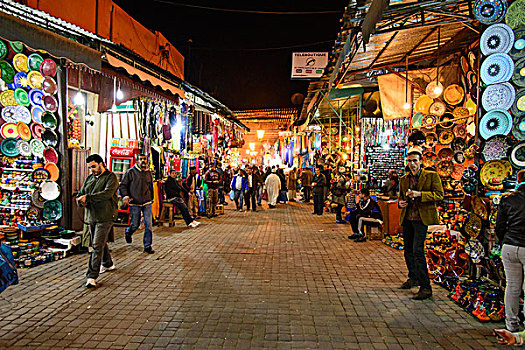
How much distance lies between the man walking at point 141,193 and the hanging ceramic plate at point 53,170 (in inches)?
57.4

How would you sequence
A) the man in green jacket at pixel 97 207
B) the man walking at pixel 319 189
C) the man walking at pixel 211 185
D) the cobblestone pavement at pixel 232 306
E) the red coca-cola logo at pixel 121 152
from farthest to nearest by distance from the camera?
the man walking at pixel 319 189 → the man walking at pixel 211 185 → the red coca-cola logo at pixel 121 152 → the man in green jacket at pixel 97 207 → the cobblestone pavement at pixel 232 306

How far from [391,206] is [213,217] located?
6261mm

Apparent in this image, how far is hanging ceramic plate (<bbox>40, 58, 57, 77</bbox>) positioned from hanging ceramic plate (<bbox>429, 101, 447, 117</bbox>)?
8708mm

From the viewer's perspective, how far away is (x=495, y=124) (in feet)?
15.7

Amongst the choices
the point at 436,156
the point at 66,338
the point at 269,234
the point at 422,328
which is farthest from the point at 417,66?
the point at 66,338

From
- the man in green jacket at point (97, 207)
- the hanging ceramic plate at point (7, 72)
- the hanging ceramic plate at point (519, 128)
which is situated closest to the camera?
the hanging ceramic plate at point (519, 128)

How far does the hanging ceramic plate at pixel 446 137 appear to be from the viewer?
25.8 feet

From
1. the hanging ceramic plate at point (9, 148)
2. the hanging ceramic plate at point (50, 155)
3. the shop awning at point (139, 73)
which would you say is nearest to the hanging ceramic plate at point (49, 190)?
the hanging ceramic plate at point (50, 155)

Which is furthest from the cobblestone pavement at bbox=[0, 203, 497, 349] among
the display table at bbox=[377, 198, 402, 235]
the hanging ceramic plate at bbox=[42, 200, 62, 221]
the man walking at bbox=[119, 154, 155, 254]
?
the display table at bbox=[377, 198, 402, 235]

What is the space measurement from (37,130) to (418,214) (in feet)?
23.3

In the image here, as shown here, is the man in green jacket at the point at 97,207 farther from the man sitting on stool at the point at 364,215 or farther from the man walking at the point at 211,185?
the man walking at the point at 211,185

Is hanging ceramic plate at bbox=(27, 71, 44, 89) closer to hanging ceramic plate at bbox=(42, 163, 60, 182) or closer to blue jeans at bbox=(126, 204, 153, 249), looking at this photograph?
hanging ceramic plate at bbox=(42, 163, 60, 182)

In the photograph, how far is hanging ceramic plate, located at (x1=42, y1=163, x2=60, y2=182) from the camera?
671 cm

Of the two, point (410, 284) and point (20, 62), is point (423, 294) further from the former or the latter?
point (20, 62)
